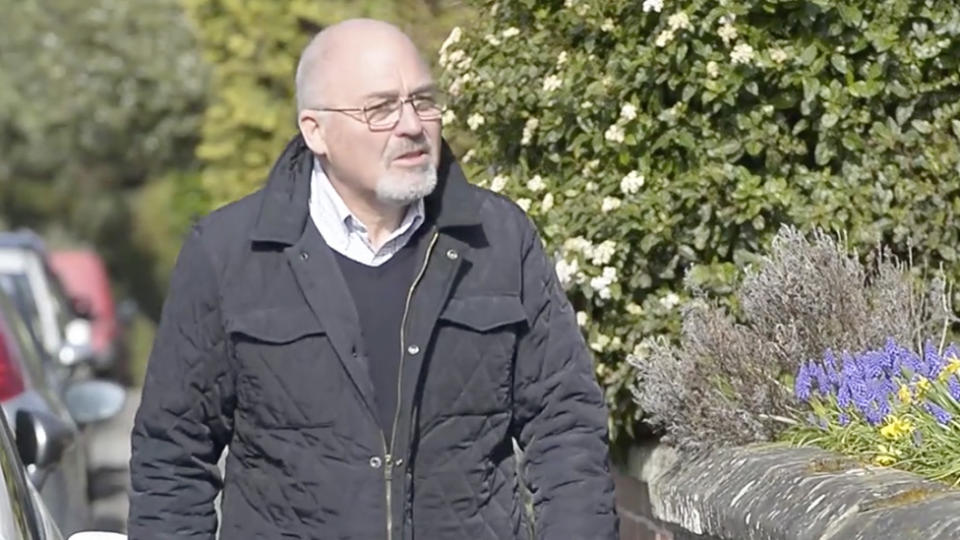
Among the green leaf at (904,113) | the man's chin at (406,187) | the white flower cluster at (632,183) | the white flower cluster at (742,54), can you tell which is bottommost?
the white flower cluster at (632,183)

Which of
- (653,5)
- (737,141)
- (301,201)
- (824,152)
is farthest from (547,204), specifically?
(301,201)

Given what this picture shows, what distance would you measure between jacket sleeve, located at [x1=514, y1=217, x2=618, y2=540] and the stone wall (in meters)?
0.54

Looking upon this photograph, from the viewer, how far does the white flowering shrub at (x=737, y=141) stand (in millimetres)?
6582

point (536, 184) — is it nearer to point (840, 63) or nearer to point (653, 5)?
point (653, 5)

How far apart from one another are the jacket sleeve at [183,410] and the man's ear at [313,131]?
0.96 ft

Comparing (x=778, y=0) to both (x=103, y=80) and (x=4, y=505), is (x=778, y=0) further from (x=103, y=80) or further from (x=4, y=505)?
(x=103, y=80)

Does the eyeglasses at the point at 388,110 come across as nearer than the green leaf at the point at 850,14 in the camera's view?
Yes

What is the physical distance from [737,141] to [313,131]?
87.6 inches

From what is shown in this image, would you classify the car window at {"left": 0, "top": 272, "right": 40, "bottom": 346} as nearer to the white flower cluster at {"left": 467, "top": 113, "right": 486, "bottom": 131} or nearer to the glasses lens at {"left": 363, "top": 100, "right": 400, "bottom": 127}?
the white flower cluster at {"left": 467, "top": 113, "right": 486, "bottom": 131}

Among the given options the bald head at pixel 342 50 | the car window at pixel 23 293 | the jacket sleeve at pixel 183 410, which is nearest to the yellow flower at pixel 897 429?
the bald head at pixel 342 50

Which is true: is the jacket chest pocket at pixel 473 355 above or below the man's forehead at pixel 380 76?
below

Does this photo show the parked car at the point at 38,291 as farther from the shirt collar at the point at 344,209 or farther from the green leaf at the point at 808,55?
the shirt collar at the point at 344,209

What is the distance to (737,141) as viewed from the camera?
667 centimetres

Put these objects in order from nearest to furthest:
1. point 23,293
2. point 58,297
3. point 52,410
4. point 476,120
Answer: point 476,120 → point 52,410 → point 23,293 → point 58,297
